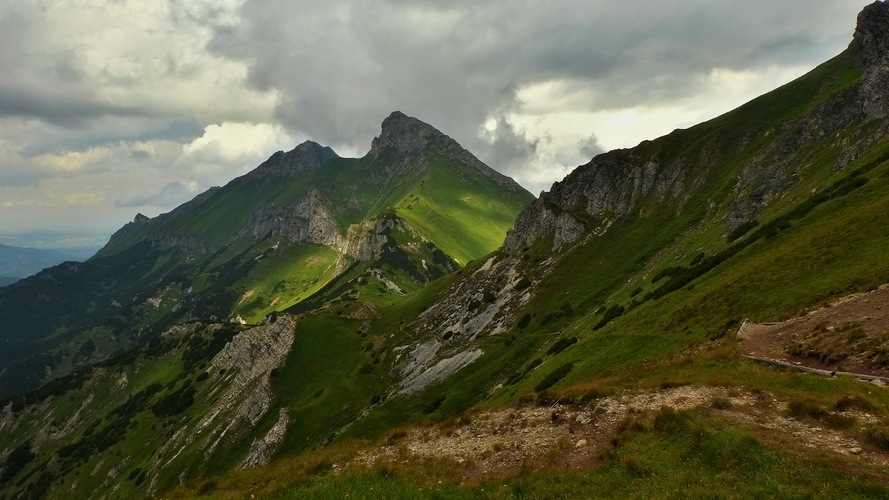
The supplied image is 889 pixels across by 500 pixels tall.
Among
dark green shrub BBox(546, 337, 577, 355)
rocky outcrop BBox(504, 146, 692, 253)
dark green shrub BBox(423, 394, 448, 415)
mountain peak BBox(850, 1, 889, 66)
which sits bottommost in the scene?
dark green shrub BBox(423, 394, 448, 415)

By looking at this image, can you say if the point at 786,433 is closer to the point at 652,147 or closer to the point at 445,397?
the point at 445,397

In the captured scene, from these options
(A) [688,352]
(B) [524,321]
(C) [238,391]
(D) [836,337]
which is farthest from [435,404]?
(C) [238,391]

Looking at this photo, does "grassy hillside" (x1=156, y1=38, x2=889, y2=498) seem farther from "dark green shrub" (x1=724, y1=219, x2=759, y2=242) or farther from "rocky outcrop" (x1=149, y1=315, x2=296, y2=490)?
"rocky outcrop" (x1=149, y1=315, x2=296, y2=490)

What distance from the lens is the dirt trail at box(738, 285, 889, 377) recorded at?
79.3ft

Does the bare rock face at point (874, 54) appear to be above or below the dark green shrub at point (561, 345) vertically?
above

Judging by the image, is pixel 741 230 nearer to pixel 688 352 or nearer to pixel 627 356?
pixel 627 356

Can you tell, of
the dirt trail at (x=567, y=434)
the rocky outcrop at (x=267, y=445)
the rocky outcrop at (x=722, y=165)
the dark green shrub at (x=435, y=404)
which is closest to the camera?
the dirt trail at (x=567, y=434)

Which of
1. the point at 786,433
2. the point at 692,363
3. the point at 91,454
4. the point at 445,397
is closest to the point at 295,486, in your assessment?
the point at 786,433

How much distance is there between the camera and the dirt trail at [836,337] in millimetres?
24156

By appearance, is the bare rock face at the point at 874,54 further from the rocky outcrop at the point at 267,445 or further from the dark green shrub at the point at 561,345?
the rocky outcrop at the point at 267,445

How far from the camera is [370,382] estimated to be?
9219cm

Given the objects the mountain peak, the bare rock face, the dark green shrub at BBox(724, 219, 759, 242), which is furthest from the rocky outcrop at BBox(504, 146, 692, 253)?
the mountain peak

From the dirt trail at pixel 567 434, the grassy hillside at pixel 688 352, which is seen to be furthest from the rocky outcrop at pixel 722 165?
the dirt trail at pixel 567 434

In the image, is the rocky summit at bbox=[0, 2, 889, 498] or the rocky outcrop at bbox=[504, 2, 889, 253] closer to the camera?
the rocky summit at bbox=[0, 2, 889, 498]
